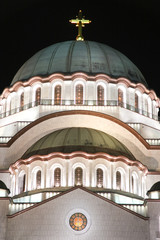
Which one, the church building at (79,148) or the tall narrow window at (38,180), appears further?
the tall narrow window at (38,180)

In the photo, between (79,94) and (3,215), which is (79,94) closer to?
(79,94)

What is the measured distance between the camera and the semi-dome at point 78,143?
108 ft

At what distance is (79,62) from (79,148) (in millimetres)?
9114

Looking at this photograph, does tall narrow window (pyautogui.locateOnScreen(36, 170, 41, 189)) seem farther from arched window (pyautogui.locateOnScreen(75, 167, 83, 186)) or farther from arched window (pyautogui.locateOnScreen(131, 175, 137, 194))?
arched window (pyautogui.locateOnScreen(131, 175, 137, 194))

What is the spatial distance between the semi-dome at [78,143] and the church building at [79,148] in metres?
0.07

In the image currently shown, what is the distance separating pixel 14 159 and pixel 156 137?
9604 mm

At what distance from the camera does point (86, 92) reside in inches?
1500

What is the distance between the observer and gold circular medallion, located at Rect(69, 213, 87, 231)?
2933 cm

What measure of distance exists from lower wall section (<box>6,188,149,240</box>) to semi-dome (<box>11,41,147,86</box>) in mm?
11500

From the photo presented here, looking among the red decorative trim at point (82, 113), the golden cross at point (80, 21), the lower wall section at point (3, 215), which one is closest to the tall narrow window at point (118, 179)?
the red decorative trim at point (82, 113)

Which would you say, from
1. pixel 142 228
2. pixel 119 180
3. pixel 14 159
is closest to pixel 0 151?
pixel 14 159

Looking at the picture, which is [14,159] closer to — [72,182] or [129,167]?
[72,182]

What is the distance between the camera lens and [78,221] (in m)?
29.5

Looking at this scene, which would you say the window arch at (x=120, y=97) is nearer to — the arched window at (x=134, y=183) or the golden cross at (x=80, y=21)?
the arched window at (x=134, y=183)
